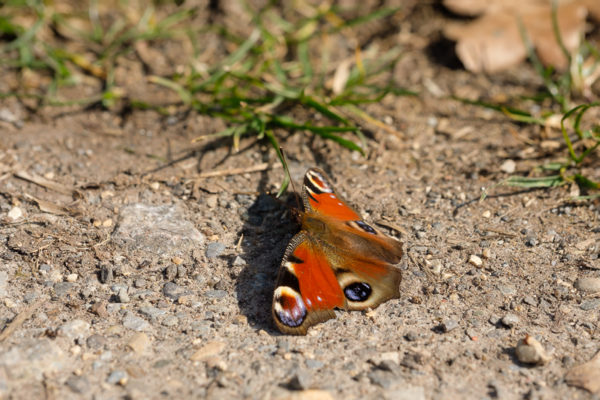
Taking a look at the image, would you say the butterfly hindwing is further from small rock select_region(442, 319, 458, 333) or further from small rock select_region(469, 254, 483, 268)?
small rock select_region(469, 254, 483, 268)

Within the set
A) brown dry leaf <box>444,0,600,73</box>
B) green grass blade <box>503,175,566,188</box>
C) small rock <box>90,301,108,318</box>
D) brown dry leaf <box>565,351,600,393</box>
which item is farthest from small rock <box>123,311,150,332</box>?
brown dry leaf <box>444,0,600,73</box>

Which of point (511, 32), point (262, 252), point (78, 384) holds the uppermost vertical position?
point (511, 32)

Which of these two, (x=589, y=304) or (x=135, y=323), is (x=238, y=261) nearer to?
(x=135, y=323)

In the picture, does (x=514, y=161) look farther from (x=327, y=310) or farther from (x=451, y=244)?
(x=327, y=310)

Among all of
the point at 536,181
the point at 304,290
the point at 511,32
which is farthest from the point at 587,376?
the point at 511,32

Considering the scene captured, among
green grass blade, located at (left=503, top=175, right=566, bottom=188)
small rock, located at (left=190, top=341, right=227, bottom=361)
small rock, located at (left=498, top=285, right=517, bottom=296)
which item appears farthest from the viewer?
green grass blade, located at (left=503, top=175, right=566, bottom=188)

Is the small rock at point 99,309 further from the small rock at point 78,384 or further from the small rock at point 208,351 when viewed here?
the small rock at point 208,351

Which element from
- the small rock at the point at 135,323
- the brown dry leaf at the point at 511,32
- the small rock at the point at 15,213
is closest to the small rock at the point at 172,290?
the small rock at the point at 135,323
